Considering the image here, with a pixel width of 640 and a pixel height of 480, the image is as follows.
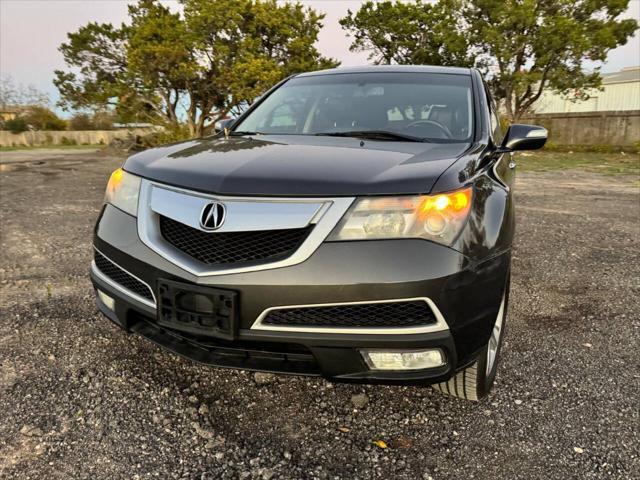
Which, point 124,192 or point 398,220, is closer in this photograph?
point 398,220

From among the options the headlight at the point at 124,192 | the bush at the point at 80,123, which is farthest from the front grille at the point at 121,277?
the bush at the point at 80,123

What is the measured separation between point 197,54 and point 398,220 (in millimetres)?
16966

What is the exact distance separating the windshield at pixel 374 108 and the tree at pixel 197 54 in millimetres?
14007

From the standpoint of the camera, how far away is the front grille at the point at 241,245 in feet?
5.38

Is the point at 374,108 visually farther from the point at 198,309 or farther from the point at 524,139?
the point at 198,309

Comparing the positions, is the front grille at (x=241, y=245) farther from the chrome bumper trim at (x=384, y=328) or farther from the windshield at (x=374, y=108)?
the windshield at (x=374, y=108)

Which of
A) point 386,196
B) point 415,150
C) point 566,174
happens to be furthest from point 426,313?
point 566,174

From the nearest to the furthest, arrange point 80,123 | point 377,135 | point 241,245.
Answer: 1. point 241,245
2. point 377,135
3. point 80,123

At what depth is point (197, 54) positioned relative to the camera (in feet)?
54.7

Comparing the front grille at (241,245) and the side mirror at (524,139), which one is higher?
the side mirror at (524,139)

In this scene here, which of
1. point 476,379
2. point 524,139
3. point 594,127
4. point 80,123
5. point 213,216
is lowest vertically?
point 476,379

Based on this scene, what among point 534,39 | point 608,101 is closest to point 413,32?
point 534,39

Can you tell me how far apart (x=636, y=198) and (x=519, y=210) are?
2504mm

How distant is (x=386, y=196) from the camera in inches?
64.9
